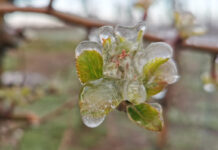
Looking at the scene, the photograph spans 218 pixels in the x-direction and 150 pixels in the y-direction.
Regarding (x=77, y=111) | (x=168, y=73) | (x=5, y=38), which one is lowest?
(x=77, y=111)

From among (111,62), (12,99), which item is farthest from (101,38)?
(12,99)

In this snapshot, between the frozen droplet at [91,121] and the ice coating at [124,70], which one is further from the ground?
the ice coating at [124,70]

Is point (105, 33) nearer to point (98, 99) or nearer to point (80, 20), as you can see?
point (98, 99)

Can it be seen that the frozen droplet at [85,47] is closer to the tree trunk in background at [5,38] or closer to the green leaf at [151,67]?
the green leaf at [151,67]

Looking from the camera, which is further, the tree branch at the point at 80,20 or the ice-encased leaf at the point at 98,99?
the tree branch at the point at 80,20

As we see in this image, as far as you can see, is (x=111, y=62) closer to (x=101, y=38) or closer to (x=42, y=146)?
(x=101, y=38)

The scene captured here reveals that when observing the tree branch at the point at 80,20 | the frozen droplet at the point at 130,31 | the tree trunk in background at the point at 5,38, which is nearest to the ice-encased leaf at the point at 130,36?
the frozen droplet at the point at 130,31

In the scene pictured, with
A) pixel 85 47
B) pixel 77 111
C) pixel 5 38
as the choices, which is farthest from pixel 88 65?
pixel 77 111
